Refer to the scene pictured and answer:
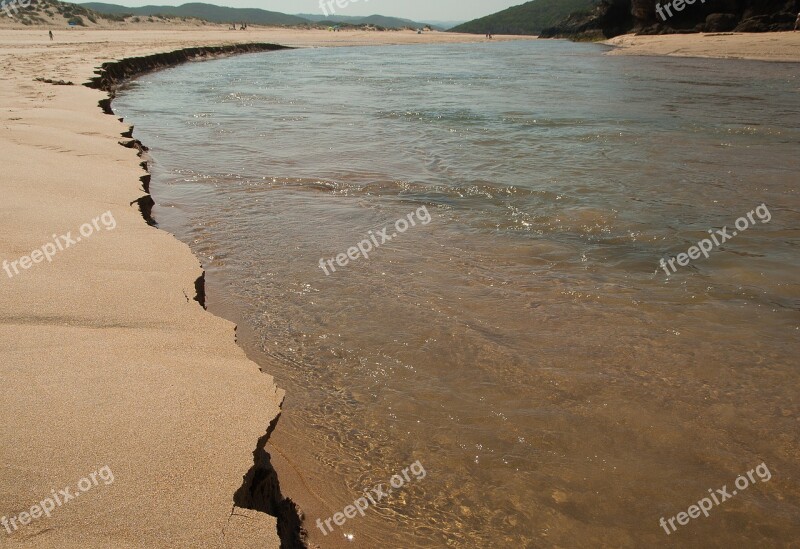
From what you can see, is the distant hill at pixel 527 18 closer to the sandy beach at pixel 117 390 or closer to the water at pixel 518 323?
the water at pixel 518 323

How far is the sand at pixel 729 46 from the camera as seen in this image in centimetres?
2114

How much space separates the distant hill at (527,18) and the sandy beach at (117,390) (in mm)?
101550

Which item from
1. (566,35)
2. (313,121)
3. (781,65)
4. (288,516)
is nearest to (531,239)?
(288,516)

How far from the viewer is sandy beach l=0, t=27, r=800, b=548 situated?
141 centimetres

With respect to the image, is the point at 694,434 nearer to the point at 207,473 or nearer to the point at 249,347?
the point at 207,473

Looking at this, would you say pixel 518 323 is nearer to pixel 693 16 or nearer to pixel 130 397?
pixel 130 397

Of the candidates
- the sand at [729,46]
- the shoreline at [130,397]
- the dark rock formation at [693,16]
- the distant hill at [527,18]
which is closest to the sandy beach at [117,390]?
the shoreline at [130,397]

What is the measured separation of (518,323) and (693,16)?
36.3 metres

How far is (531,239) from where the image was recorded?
170 inches

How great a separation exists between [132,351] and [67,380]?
0.89 feet

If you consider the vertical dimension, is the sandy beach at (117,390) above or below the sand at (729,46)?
below

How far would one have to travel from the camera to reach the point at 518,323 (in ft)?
10.2

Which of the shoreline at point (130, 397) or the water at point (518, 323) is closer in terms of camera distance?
the shoreline at point (130, 397)

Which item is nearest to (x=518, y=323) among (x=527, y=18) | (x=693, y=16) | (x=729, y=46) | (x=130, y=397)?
(x=130, y=397)
